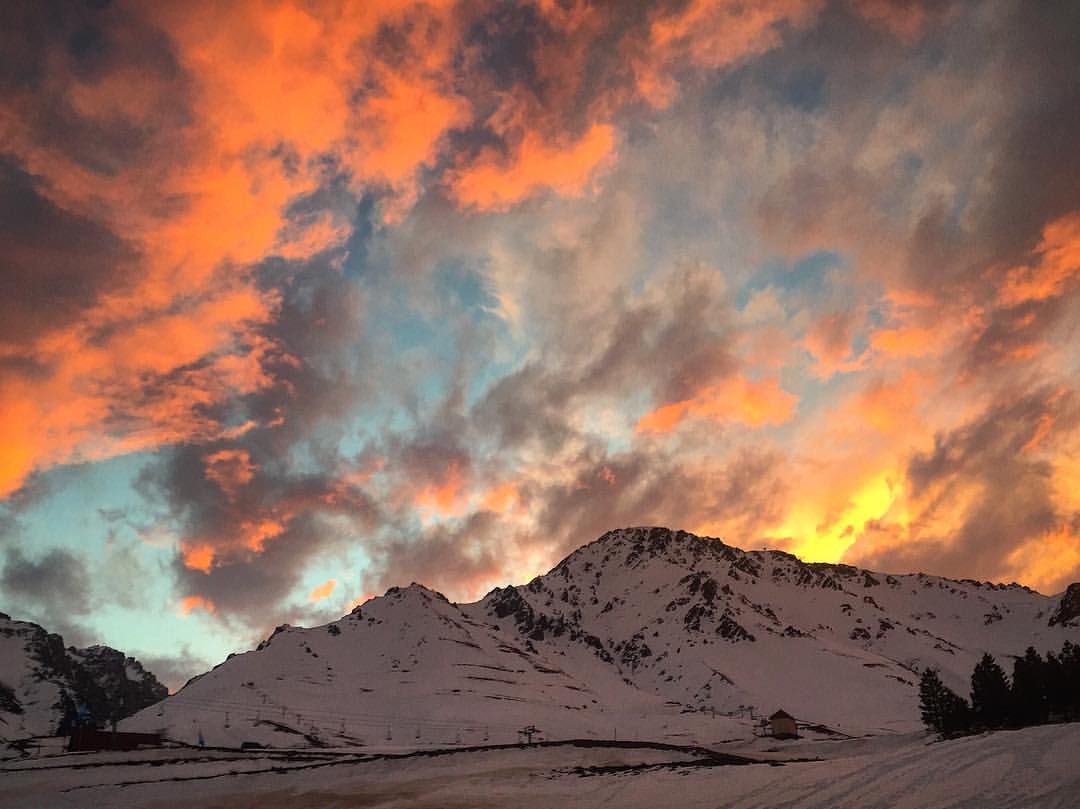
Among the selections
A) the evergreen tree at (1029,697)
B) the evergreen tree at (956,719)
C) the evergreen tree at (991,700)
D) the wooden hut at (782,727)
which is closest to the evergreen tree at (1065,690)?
the evergreen tree at (1029,697)

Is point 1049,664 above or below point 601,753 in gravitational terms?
above

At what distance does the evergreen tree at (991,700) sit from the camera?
7462cm

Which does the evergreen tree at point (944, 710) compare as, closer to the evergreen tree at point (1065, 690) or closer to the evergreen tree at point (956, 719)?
the evergreen tree at point (956, 719)

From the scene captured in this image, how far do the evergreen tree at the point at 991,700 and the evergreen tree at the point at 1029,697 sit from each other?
35.2 inches

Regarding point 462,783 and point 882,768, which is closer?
point 882,768

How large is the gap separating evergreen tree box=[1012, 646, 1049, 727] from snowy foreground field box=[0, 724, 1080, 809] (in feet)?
37.6

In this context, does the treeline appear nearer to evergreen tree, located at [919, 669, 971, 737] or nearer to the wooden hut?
evergreen tree, located at [919, 669, 971, 737]

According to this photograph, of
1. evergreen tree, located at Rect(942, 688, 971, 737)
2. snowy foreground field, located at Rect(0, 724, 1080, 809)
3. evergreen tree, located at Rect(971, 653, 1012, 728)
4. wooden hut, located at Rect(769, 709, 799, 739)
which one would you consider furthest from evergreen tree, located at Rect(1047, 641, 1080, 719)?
wooden hut, located at Rect(769, 709, 799, 739)

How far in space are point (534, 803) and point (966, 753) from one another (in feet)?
67.3

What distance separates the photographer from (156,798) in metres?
53.7

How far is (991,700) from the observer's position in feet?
257

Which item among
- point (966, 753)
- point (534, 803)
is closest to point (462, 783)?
point (534, 803)

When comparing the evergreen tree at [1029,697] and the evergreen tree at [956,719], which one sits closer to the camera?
the evergreen tree at [1029,697]

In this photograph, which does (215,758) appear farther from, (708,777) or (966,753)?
(966,753)
